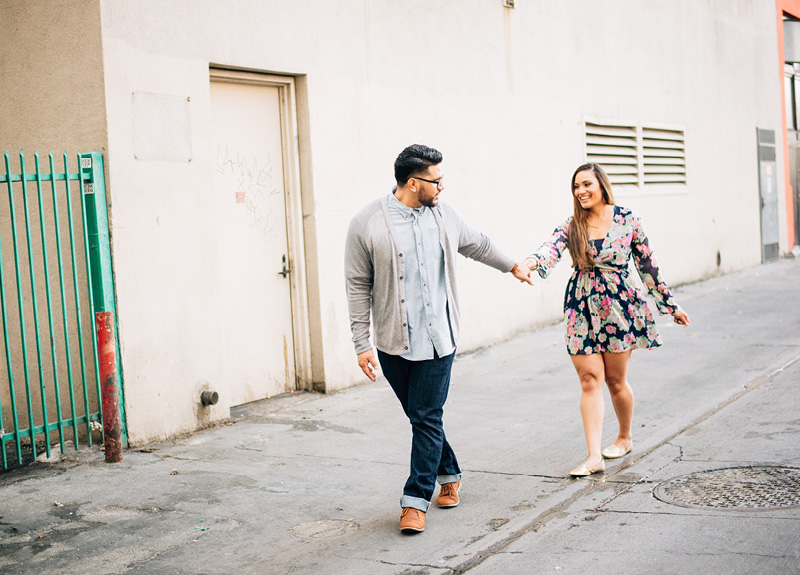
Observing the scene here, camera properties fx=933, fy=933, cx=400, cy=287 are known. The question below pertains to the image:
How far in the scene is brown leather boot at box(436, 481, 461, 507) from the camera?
17.2 feet

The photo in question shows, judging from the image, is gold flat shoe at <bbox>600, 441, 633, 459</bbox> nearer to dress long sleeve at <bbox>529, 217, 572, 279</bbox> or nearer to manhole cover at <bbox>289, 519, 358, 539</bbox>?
dress long sleeve at <bbox>529, 217, 572, 279</bbox>

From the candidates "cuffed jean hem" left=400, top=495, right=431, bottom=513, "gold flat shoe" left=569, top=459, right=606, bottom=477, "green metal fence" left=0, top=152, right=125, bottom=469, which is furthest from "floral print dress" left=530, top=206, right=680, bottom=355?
"green metal fence" left=0, top=152, right=125, bottom=469

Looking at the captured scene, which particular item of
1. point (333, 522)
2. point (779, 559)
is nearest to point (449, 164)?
point (333, 522)

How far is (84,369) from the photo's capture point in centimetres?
646

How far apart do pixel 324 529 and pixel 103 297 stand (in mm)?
2534

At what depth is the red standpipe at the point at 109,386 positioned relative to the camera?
20.6 feet

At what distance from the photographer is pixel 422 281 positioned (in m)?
4.94

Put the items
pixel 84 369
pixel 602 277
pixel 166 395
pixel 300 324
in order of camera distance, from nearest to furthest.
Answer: pixel 602 277 < pixel 84 369 < pixel 166 395 < pixel 300 324

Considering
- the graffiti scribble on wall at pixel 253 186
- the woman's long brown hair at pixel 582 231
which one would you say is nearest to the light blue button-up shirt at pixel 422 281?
the woman's long brown hair at pixel 582 231

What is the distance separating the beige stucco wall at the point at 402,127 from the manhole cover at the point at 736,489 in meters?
3.67

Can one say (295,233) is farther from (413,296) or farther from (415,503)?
(415,503)

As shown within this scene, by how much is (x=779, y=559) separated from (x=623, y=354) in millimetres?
1838

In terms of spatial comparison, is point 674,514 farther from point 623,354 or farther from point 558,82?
point 558,82

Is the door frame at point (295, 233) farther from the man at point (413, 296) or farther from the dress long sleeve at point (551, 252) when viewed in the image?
the man at point (413, 296)
